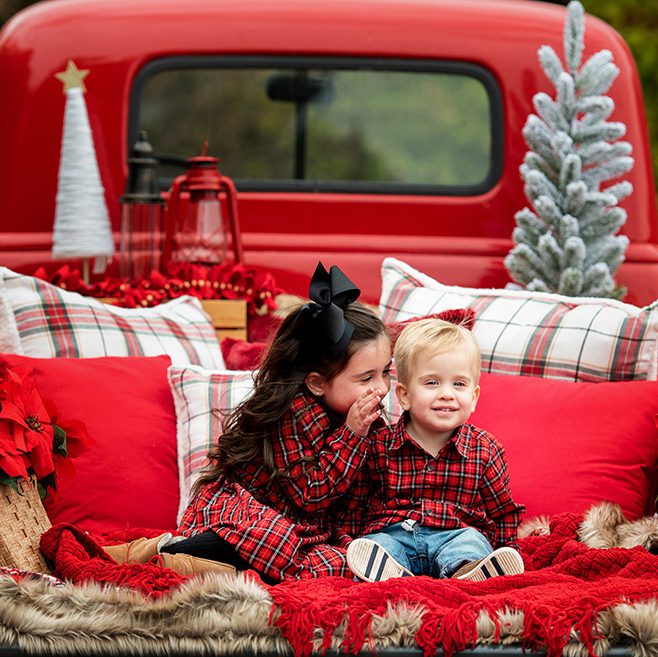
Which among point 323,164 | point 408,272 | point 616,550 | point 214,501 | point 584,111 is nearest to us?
point 616,550

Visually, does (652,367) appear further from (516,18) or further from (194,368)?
(516,18)

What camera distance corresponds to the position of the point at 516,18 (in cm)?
441

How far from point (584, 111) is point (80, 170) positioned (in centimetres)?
172

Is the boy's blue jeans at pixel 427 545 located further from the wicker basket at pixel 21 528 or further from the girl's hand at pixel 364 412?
the wicker basket at pixel 21 528

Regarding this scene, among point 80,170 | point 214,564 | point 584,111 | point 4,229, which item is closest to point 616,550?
point 214,564

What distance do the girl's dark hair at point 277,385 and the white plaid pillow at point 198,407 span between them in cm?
35

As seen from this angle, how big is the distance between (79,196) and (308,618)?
2289mm

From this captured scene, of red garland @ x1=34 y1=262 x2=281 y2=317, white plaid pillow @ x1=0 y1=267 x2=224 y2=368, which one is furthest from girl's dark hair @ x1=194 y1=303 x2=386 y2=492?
red garland @ x1=34 y1=262 x2=281 y2=317

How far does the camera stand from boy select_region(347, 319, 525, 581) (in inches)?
107

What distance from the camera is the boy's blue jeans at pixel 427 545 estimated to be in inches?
104

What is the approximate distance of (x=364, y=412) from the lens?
8.89ft

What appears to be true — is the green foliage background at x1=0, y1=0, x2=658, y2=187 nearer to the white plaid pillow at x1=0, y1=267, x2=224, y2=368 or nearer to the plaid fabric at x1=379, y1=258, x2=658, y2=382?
the white plaid pillow at x1=0, y1=267, x2=224, y2=368

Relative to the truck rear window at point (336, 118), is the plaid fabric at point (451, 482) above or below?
below

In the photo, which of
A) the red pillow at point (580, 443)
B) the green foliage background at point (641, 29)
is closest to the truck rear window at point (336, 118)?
the red pillow at point (580, 443)
